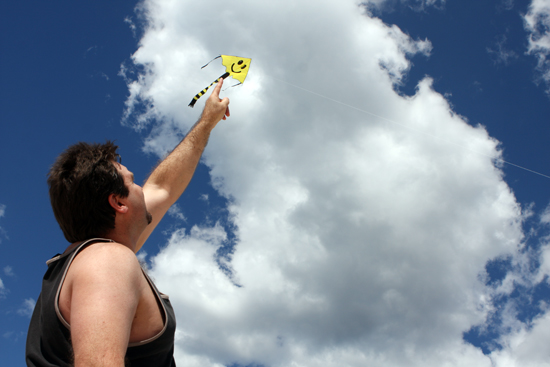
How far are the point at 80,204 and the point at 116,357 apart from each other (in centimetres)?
134

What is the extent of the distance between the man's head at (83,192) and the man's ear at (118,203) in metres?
0.03

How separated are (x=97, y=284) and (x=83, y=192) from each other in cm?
101

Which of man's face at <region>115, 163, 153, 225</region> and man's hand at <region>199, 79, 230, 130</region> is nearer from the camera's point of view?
man's face at <region>115, 163, 153, 225</region>

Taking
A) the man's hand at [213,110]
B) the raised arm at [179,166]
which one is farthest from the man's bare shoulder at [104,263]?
the man's hand at [213,110]

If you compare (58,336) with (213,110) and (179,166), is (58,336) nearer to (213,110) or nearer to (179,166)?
(179,166)

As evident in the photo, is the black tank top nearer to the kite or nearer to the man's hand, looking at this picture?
the man's hand

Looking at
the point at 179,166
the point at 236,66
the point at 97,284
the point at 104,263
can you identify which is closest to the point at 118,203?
the point at 104,263

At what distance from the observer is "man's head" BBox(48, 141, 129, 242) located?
288cm

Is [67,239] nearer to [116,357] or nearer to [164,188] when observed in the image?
[116,357]

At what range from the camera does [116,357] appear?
1.99 metres

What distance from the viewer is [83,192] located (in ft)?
9.46

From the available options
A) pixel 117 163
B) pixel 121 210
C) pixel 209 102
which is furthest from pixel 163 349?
pixel 209 102

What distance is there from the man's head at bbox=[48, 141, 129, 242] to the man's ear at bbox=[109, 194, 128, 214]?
1.0 inches

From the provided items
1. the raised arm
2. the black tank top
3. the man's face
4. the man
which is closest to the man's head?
the man
